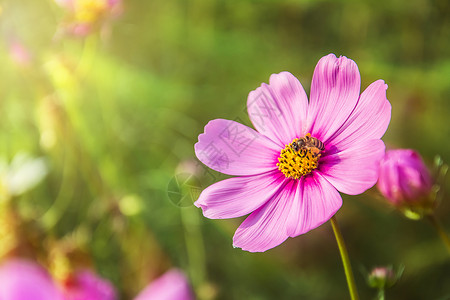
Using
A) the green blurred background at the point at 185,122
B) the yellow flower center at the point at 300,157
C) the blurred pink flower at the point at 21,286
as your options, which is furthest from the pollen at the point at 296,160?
the green blurred background at the point at 185,122

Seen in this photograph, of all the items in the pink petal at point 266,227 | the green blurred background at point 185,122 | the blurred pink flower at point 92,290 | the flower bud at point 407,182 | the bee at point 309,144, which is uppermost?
the bee at point 309,144

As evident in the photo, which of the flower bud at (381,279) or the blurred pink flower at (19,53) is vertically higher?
the blurred pink flower at (19,53)

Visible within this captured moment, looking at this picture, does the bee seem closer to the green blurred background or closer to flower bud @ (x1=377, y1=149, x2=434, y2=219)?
flower bud @ (x1=377, y1=149, x2=434, y2=219)

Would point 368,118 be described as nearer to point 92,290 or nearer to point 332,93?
point 332,93

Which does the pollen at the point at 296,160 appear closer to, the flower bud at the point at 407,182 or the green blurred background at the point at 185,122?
the flower bud at the point at 407,182

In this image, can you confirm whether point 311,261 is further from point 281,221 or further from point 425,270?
point 281,221

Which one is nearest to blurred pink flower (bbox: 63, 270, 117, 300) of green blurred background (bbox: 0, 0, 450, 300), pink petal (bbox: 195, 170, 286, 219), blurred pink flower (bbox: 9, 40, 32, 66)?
pink petal (bbox: 195, 170, 286, 219)

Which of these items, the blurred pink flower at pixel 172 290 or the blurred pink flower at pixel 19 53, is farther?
the blurred pink flower at pixel 19 53
